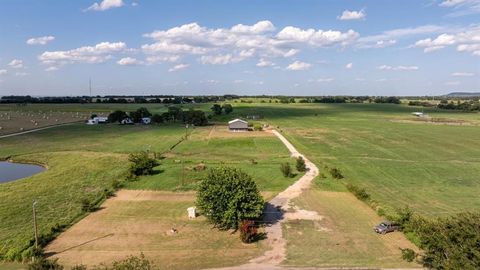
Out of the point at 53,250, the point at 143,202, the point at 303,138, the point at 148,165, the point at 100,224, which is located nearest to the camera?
the point at 53,250

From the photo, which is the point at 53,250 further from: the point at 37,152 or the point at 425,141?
the point at 425,141

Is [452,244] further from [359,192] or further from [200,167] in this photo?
[200,167]

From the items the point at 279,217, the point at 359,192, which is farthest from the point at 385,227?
the point at 359,192

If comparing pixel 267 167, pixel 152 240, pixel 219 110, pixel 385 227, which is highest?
pixel 219 110

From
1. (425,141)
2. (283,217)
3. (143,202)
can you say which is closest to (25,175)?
(143,202)

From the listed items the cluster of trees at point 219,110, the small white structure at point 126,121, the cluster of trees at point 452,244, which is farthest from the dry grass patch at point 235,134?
the cluster of trees at point 452,244

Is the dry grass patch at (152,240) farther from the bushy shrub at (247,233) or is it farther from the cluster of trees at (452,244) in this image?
the cluster of trees at (452,244)
